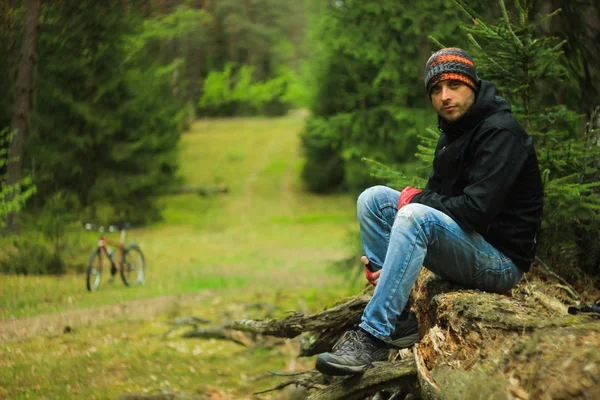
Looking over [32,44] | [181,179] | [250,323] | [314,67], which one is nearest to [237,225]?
[181,179]

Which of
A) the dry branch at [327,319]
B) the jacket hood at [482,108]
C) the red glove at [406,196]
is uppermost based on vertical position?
the jacket hood at [482,108]

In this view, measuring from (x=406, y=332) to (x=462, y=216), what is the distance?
838 mm

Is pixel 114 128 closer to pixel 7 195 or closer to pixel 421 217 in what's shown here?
pixel 7 195

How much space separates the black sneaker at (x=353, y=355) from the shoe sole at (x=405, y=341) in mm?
69

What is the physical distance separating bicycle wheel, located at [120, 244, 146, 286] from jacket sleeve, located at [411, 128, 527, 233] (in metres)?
9.43

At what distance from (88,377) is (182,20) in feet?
67.3

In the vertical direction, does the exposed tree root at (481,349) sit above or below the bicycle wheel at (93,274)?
above

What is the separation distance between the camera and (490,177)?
10.3ft

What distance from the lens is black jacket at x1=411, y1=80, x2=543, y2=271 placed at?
10.4ft

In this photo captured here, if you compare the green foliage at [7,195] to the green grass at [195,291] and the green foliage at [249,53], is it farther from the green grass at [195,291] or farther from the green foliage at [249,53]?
the green foliage at [249,53]

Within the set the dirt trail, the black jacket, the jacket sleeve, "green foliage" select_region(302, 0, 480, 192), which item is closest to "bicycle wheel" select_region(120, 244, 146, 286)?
the dirt trail

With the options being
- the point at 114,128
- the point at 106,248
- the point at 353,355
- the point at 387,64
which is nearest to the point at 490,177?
the point at 353,355

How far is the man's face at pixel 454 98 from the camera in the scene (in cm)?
338

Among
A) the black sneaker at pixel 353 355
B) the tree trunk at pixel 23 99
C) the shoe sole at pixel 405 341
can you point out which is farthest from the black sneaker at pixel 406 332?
the tree trunk at pixel 23 99
